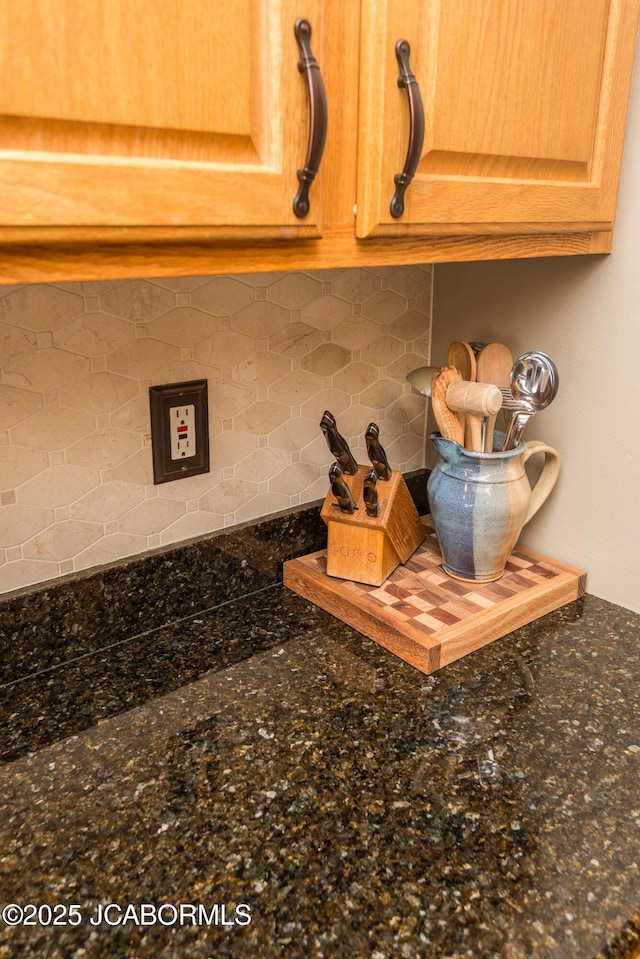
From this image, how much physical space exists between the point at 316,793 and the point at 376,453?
508 millimetres

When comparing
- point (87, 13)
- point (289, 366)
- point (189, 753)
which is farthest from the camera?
point (289, 366)

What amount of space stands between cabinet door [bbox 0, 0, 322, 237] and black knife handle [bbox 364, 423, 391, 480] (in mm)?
438

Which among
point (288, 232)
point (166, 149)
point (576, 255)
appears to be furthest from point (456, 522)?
point (166, 149)

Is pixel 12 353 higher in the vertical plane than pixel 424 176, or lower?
lower

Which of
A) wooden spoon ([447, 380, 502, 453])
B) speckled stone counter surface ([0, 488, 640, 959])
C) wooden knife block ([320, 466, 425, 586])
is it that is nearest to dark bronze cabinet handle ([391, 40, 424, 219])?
wooden spoon ([447, 380, 502, 453])

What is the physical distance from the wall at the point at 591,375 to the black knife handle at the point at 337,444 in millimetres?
321

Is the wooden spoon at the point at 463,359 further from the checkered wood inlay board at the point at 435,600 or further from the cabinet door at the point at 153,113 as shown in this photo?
the cabinet door at the point at 153,113

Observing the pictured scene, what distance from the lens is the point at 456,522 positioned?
44.0 inches

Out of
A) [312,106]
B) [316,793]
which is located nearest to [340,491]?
[316,793]

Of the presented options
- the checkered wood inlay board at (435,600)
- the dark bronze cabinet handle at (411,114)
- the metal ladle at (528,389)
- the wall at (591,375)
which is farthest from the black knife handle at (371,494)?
the dark bronze cabinet handle at (411,114)

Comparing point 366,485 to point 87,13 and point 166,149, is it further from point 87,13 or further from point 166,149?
point 87,13

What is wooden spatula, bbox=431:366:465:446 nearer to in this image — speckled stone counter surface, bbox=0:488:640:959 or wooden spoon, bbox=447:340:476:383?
wooden spoon, bbox=447:340:476:383

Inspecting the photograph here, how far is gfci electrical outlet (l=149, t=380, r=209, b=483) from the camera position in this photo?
3.48 ft

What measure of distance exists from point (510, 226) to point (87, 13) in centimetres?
53
